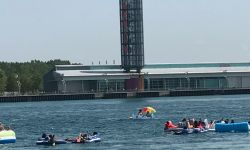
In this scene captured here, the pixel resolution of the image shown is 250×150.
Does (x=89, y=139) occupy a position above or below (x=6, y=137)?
below

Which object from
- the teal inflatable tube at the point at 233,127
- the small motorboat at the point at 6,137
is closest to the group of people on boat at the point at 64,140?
the small motorboat at the point at 6,137

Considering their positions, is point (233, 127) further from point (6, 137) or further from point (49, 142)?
point (6, 137)

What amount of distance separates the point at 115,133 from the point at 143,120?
2412 centimetres

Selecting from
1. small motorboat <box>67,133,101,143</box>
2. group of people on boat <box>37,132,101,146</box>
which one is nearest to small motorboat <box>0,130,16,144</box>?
group of people on boat <box>37,132,101,146</box>

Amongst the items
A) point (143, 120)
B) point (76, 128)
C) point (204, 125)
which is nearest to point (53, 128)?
point (76, 128)

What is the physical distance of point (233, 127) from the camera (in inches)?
4058

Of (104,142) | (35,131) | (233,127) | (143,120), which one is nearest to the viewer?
(104,142)

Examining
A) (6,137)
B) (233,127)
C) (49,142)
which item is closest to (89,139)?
(49,142)

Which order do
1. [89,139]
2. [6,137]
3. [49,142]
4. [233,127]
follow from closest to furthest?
[49,142] < [89,139] < [6,137] < [233,127]

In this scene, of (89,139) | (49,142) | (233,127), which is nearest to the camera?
(49,142)

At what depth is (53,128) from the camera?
122 m

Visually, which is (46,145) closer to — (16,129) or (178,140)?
(178,140)

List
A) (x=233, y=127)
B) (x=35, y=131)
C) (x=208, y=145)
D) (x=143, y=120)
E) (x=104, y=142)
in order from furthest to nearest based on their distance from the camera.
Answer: (x=143, y=120)
(x=35, y=131)
(x=233, y=127)
(x=104, y=142)
(x=208, y=145)

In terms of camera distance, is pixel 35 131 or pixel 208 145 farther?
pixel 35 131
